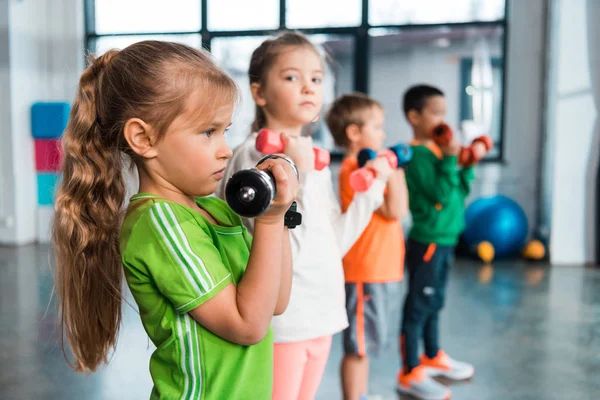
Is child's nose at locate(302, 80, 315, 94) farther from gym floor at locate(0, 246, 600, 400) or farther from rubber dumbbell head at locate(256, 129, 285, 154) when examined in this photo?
gym floor at locate(0, 246, 600, 400)

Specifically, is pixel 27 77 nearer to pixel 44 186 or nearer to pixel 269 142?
pixel 44 186

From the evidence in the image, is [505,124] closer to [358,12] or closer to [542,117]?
[542,117]

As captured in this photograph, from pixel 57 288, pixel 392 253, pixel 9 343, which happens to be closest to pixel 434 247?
pixel 392 253

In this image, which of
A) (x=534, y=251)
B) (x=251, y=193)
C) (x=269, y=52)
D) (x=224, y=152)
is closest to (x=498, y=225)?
(x=534, y=251)

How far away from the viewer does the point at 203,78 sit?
1.02 m

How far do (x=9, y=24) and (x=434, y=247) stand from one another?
4639 mm

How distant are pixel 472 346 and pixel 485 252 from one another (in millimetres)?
2076

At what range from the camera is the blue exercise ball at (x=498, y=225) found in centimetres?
508

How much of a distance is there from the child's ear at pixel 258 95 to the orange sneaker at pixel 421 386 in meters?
1.37

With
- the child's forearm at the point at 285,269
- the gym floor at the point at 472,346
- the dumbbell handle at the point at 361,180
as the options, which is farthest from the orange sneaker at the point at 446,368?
the child's forearm at the point at 285,269

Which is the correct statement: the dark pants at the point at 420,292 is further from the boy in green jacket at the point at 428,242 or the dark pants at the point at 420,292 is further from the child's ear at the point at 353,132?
the child's ear at the point at 353,132

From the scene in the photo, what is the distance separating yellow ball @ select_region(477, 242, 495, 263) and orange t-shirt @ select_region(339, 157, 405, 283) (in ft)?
10.1

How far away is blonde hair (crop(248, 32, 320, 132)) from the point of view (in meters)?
1.57

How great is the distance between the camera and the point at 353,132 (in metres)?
2.21
